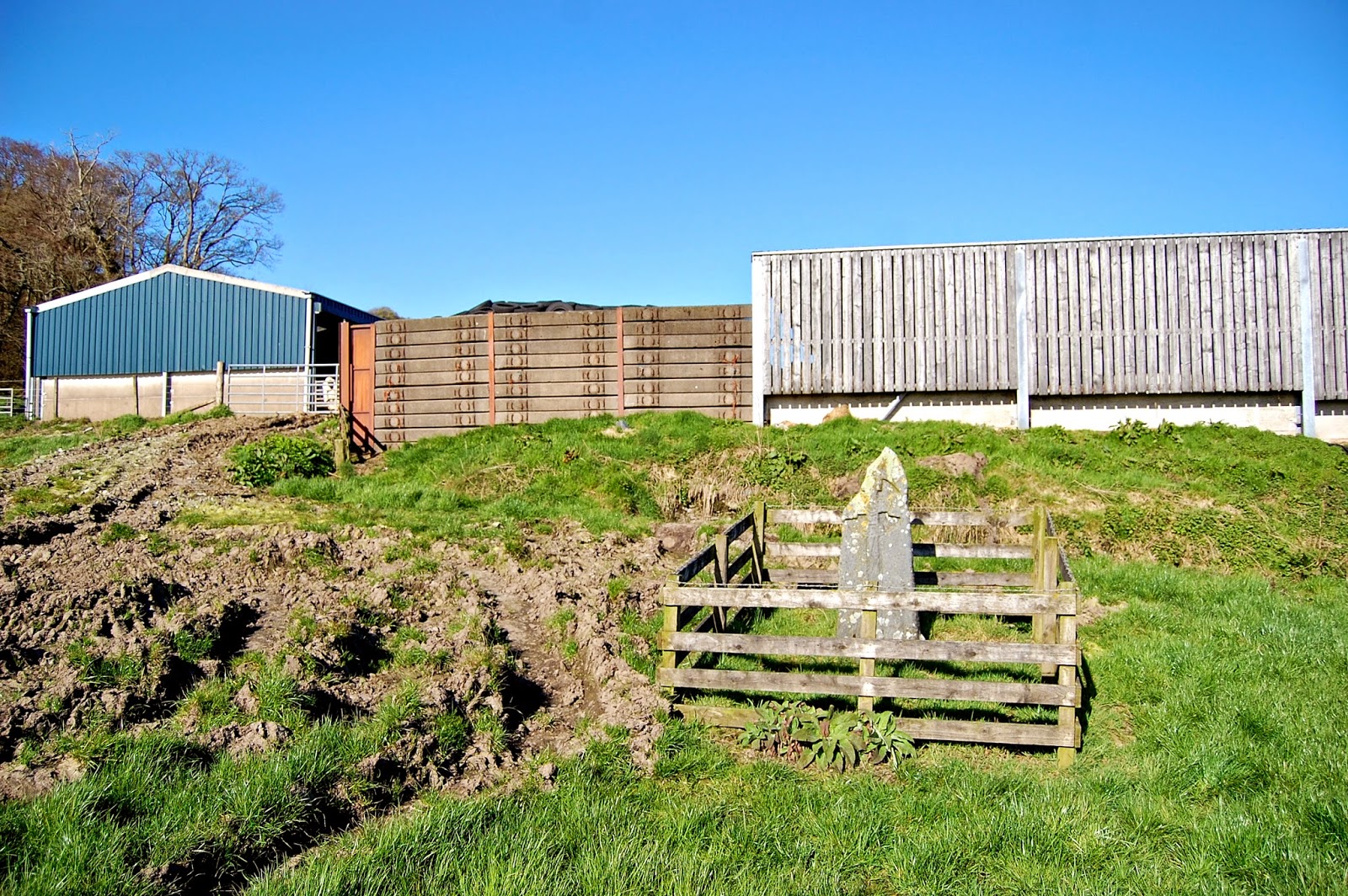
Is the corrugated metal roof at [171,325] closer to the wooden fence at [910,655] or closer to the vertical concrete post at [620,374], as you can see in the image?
the vertical concrete post at [620,374]

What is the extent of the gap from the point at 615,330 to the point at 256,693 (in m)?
13.2

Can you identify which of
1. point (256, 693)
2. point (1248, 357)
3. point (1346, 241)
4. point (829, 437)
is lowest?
point (256, 693)

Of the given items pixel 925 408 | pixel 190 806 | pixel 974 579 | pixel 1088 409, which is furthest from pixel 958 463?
pixel 190 806

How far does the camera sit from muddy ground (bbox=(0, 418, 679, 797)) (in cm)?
529

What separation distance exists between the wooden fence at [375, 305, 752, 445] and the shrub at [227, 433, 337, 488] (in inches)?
106

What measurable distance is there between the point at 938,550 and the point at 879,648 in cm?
315

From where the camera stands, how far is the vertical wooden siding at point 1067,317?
53.9 feet

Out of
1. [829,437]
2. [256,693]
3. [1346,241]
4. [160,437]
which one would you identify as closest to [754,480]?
[829,437]

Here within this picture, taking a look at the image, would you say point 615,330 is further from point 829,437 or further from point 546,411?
point 829,437

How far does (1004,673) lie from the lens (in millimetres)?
7512

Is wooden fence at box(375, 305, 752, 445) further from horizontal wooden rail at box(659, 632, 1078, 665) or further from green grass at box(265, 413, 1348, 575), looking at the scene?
horizontal wooden rail at box(659, 632, 1078, 665)

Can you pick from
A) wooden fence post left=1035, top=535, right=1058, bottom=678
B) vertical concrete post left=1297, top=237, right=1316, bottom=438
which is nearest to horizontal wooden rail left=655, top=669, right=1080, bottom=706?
wooden fence post left=1035, top=535, right=1058, bottom=678

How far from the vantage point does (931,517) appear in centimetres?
912

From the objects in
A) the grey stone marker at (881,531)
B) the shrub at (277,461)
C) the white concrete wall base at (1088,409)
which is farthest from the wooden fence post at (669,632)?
the white concrete wall base at (1088,409)
